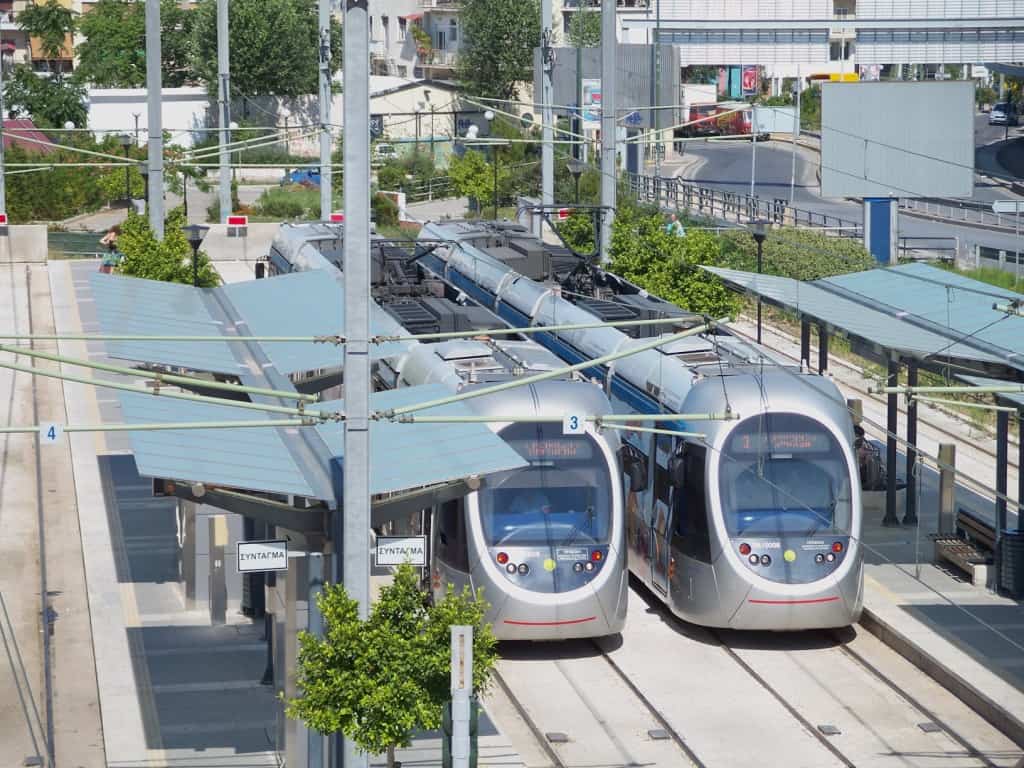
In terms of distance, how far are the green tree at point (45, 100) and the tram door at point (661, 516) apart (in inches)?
→ 2957

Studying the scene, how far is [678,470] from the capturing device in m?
19.8

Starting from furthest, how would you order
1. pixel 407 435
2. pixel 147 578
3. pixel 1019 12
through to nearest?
1. pixel 1019 12
2. pixel 147 578
3. pixel 407 435

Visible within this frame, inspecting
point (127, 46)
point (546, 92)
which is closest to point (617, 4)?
point (127, 46)

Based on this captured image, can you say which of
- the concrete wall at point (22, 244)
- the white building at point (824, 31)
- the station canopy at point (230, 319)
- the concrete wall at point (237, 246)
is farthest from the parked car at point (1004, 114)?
the station canopy at point (230, 319)

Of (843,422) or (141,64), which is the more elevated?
(141,64)

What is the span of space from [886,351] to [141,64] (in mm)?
82734

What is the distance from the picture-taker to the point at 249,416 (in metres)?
18.8

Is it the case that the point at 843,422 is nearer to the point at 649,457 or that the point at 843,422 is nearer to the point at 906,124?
the point at 649,457

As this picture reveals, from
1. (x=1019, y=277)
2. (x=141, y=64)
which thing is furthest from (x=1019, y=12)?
(x=1019, y=277)

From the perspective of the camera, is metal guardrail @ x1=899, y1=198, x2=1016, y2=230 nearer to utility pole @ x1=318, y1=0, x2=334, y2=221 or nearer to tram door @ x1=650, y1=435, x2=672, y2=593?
utility pole @ x1=318, y1=0, x2=334, y2=221

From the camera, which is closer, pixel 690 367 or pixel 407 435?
pixel 407 435

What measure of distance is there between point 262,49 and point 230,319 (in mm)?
65987

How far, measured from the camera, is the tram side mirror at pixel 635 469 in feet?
66.9

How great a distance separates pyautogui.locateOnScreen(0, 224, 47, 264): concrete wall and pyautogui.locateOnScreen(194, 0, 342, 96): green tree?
3763cm
